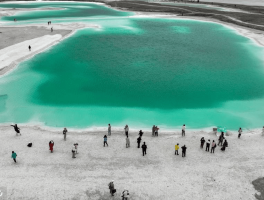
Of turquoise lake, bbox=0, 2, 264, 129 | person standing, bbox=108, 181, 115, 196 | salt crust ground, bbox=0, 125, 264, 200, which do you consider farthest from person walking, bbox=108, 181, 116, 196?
turquoise lake, bbox=0, 2, 264, 129

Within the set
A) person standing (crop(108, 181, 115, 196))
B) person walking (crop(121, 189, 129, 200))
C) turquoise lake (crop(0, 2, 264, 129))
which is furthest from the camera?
turquoise lake (crop(0, 2, 264, 129))

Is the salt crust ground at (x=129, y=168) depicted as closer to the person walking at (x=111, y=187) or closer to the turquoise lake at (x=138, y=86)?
the person walking at (x=111, y=187)

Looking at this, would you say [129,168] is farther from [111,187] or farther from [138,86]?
[138,86]

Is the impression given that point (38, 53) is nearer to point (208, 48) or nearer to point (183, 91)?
point (183, 91)

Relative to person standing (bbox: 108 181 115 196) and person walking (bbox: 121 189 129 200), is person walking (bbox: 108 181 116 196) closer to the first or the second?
person standing (bbox: 108 181 115 196)

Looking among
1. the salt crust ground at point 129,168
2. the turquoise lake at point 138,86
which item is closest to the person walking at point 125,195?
the salt crust ground at point 129,168

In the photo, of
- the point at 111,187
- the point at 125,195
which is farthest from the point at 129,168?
the point at 125,195
